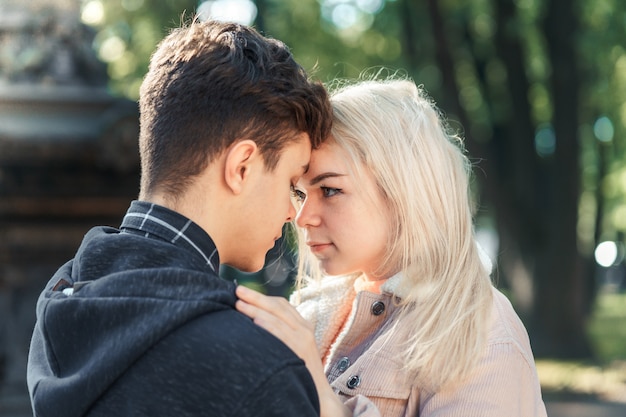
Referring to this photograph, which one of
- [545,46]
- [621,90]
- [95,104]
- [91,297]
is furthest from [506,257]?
[91,297]

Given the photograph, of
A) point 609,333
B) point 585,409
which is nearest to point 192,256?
point 585,409

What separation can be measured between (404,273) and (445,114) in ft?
39.6

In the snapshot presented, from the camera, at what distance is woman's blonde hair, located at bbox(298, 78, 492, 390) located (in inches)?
106

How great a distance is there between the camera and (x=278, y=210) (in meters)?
2.26

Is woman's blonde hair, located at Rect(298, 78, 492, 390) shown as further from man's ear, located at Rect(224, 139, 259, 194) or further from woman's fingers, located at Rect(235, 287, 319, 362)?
man's ear, located at Rect(224, 139, 259, 194)

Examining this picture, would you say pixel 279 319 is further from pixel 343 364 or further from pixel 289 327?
pixel 343 364

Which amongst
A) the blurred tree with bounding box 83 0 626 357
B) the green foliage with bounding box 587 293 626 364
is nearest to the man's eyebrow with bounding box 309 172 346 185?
the blurred tree with bounding box 83 0 626 357

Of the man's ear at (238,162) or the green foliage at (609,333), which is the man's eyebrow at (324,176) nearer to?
the man's ear at (238,162)

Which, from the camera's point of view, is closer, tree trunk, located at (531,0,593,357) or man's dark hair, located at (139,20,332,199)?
man's dark hair, located at (139,20,332,199)

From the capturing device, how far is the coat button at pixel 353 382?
8.66ft

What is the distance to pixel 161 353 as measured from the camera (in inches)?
71.7

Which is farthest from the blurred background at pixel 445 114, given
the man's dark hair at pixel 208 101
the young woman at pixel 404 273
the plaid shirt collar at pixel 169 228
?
the plaid shirt collar at pixel 169 228

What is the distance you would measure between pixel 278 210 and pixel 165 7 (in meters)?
14.7

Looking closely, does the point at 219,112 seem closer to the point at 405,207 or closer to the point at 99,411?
the point at 99,411
